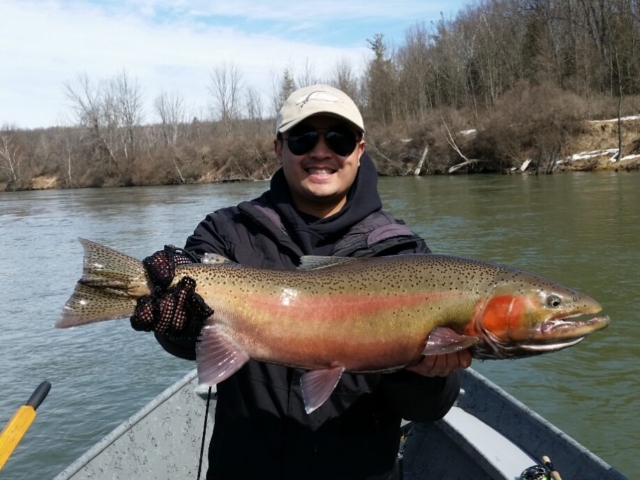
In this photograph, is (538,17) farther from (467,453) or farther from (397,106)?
(467,453)

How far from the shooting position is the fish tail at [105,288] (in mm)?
2365

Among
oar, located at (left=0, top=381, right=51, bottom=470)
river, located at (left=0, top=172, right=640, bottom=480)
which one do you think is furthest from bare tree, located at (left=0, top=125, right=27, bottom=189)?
oar, located at (left=0, top=381, right=51, bottom=470)

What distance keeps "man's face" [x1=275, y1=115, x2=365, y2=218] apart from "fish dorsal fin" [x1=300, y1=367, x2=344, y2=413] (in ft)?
2.67

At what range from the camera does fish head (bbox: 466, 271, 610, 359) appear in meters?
2.26

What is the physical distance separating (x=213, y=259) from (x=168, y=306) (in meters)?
0.32

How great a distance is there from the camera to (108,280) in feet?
7.91

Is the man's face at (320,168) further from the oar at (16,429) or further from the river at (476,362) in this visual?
the river at (476,362)

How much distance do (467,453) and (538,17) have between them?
65.1 meters

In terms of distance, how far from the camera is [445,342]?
2.24m

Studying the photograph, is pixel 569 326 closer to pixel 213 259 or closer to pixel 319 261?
pixel 319 261

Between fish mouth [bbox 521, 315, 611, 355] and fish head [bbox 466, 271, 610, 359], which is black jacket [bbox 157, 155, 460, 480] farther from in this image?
fish mouth [bbox 521, 315, 611, 355]

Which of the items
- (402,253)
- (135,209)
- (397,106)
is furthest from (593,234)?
(397,106)

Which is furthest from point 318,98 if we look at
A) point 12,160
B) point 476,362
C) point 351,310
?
point 12,160

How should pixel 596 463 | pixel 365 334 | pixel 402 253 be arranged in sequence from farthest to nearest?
pixel 596 463
pixel 402 253
pixel 365 334
